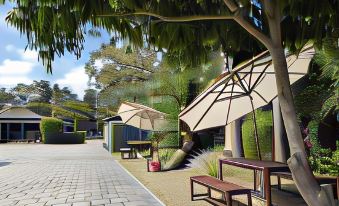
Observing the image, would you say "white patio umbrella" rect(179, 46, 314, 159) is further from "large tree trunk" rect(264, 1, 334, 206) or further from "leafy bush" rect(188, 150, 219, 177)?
"leafy bush" rect(188, 150, 219, 177)

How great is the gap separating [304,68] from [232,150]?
30.5 feet

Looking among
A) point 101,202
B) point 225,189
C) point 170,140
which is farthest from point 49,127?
point 225,189

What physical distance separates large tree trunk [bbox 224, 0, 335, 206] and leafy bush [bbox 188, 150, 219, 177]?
785 centimetres

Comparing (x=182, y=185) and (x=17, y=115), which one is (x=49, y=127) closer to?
(x=17, y=115)

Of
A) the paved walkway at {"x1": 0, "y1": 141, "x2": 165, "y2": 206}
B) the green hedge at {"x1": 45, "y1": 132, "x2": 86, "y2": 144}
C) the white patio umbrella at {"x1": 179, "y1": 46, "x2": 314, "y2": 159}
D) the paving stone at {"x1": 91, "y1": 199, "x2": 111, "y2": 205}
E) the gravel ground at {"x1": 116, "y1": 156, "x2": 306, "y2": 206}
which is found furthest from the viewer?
the green hedge at {"x1": 45, "y1": 132, "x2": 86, "y2": 144}

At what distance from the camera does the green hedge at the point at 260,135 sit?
46.6 feet

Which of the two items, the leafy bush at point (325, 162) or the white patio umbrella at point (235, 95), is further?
the leafy bush at point (325, 162)

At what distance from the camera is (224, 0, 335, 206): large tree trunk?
386cm

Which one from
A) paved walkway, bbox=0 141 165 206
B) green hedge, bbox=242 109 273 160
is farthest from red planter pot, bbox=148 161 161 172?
green hedge, bbox=242 109 273 160

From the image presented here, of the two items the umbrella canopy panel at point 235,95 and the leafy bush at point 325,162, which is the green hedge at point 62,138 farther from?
the umbrella canopy panel at point 235,95

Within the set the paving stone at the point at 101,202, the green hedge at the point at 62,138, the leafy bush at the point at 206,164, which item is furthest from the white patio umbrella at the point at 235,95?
the green hedge at the point at 62,138

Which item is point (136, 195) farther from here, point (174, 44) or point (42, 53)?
point (42, 53)

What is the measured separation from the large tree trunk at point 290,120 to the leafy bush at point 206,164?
7.85 meters

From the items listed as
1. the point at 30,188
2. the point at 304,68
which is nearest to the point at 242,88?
the point at 304,68
